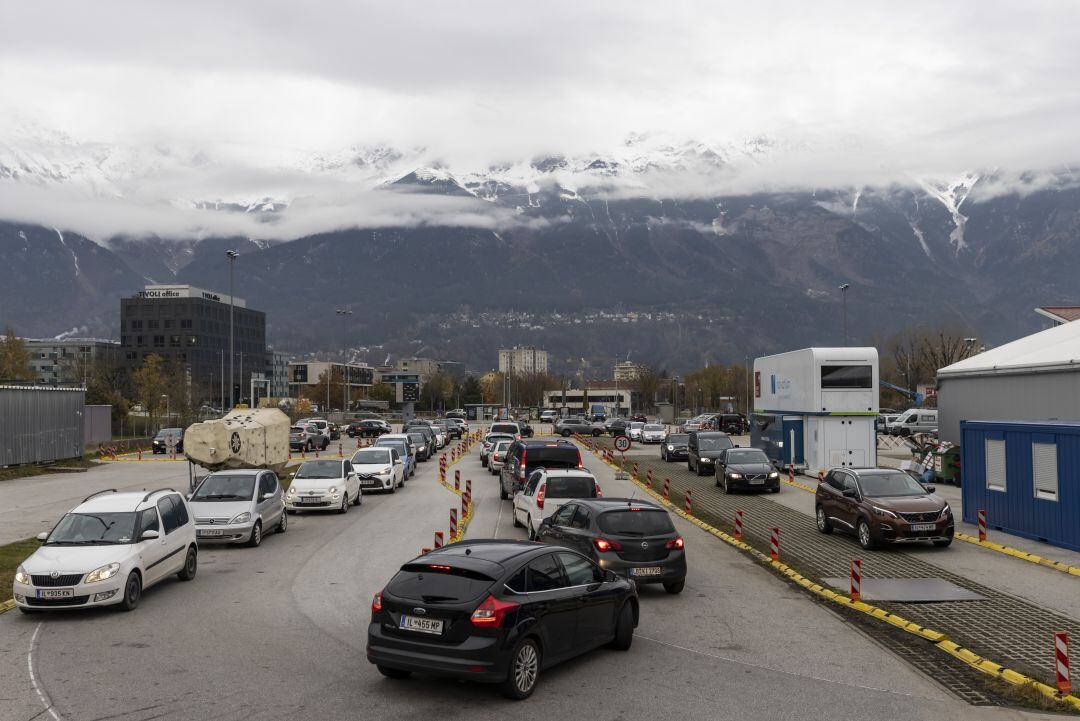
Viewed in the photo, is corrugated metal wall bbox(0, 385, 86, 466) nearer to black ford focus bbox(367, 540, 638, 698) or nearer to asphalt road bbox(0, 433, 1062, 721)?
asphalt road bbox(0, 433, 1062, 721)

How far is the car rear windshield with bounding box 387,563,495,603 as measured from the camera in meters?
9.10

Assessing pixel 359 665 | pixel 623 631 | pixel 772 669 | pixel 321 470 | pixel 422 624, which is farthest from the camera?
pixel 321 470

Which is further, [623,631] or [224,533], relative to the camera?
[224,533]

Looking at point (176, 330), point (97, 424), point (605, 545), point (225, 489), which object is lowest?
point (605, 545)

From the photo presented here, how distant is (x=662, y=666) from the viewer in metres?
10.4

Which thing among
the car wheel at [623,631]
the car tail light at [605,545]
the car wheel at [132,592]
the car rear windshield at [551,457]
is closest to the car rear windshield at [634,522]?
the car tail light at [605,545]

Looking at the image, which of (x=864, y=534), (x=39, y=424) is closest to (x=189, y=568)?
(x=864, y=534)

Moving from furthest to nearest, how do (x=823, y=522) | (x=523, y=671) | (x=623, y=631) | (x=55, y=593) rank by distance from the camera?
(x=823, y=522)
(x=55, y=593)
(x=623, y=631)
(x=523, y=671)

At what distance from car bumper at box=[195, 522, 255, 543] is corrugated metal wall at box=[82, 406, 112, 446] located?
53373 millimetres

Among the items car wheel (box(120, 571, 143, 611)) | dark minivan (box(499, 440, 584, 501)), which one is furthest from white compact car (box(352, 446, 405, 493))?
car wheel (box(120, 571, 143, 611))

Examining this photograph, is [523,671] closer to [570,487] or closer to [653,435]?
[570,487]

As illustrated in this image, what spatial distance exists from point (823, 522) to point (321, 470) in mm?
14102

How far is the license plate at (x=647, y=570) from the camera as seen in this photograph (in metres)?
14.0

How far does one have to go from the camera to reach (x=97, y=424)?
225 feet
